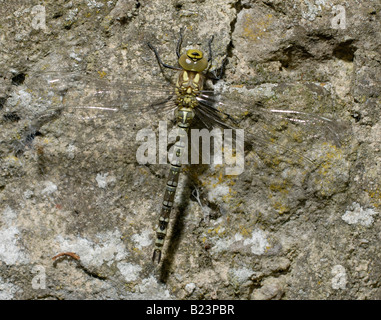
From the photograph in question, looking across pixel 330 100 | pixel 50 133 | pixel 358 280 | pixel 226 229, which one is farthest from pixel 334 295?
pixel 50 133

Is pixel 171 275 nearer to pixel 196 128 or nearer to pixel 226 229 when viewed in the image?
pixel 226 229

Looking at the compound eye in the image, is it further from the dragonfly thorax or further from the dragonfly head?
the dragonfly thorax

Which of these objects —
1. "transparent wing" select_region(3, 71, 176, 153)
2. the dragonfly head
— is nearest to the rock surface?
"transparent wing" select_region(3, 71, 176, 153)

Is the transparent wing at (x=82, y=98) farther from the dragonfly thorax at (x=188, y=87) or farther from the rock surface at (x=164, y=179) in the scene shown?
the dragonfly thorax at (x=188, y=87)

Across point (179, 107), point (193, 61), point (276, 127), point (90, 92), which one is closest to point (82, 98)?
point (90, 92)

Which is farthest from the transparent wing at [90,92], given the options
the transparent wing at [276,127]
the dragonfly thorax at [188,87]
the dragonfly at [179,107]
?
the transparent wing at [276,127]
